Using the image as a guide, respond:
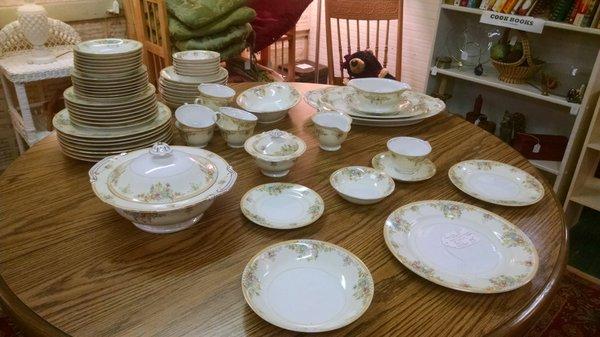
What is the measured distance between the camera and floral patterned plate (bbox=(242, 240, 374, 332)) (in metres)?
0.70

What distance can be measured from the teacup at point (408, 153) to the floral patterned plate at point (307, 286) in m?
0.37

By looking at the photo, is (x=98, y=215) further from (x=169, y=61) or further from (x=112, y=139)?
(x=169, y=61)

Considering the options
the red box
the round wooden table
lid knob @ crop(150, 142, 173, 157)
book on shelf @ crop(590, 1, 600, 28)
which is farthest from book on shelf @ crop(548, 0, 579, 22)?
lid knob @ crop(150, 142, 173, 157)

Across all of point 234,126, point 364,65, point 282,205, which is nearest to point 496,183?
point 282,205

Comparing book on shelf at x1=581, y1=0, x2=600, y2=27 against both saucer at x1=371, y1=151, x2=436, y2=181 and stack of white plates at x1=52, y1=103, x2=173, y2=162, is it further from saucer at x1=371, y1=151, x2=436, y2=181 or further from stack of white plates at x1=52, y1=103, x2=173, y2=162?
stack of white plates at x1=52, y1=103, x2=173, y2=162

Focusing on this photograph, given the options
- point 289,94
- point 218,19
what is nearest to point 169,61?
point 218,19

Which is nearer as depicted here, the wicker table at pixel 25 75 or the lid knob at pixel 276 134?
the lid knob at pixel 276 134

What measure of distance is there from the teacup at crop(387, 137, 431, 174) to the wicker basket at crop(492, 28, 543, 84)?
134 cm

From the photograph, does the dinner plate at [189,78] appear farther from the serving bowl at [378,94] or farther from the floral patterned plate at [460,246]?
the floral patterned plate at [460,246]

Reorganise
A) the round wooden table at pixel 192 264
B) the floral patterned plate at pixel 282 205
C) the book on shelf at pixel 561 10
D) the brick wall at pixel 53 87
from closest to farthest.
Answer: the round wooden table at pixel 192 264
the floral patterned plate at pixel 282 205
the book on shelf at pixel 561 10
the brick wall at pixel 53 87

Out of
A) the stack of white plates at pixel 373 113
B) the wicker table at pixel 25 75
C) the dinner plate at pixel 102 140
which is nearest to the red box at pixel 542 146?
the stack of white plates at pixel 373 113

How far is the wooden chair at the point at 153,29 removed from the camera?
2340mm

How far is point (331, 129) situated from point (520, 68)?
1492mm

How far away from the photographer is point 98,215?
0.95 m
